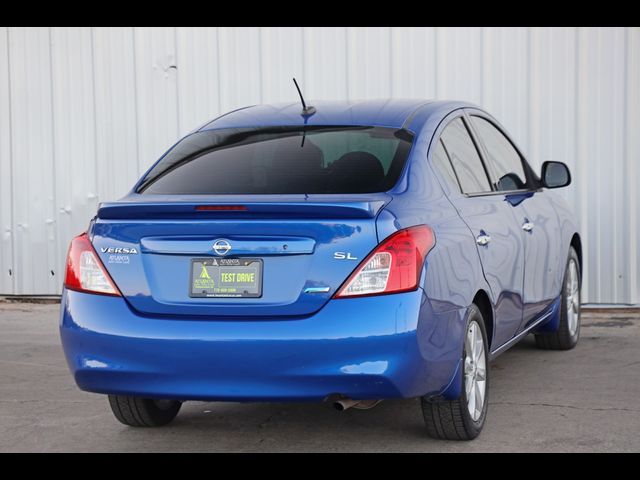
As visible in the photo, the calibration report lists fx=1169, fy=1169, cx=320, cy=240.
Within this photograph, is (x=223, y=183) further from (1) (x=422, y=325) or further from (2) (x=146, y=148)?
(2) (x=146, y=148)

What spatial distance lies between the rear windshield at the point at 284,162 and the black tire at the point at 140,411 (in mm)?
1022

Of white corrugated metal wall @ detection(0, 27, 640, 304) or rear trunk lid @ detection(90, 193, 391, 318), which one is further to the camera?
white corrugated metal wall @ detection(0, 27, 640, 304)

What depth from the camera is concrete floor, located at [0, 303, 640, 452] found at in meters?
5.35

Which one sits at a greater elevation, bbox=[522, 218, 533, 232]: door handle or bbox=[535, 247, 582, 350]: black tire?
bbox=[522, 218, 533, 232]: door handle

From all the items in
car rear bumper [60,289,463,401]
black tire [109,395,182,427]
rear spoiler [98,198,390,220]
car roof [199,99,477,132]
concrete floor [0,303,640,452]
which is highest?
car roof [199,99,477,132]

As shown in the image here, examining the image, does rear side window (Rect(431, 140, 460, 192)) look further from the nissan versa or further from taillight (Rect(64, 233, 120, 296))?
taillight (Rect(64, 233, 120, 296))

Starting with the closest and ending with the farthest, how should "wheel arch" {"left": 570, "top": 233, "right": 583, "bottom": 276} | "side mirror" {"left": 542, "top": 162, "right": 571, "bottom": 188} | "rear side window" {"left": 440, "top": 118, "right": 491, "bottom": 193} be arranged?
1. "rear side window" {"left": 440, "top": 118, "right": 491, "bottom": 193}
2. "side mirror" {"left": 542, "top": 162, "right": 571, "bottom": 188}
3. "wheel arch" {"left": 570, "top": 233, "right": 583, "bottom": 276}

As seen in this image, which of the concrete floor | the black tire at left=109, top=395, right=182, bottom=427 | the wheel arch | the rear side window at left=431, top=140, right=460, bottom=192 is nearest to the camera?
the concrete floor

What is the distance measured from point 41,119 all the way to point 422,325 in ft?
23.3

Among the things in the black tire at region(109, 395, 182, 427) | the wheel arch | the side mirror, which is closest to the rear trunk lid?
the black tire at region(109, 395, 182, 427)

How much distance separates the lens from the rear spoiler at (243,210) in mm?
4699

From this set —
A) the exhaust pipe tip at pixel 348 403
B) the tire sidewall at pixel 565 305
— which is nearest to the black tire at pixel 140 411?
the exhaust pipe tip at pixel 348 403

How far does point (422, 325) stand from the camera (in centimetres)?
469

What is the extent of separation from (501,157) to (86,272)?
2.77 m
